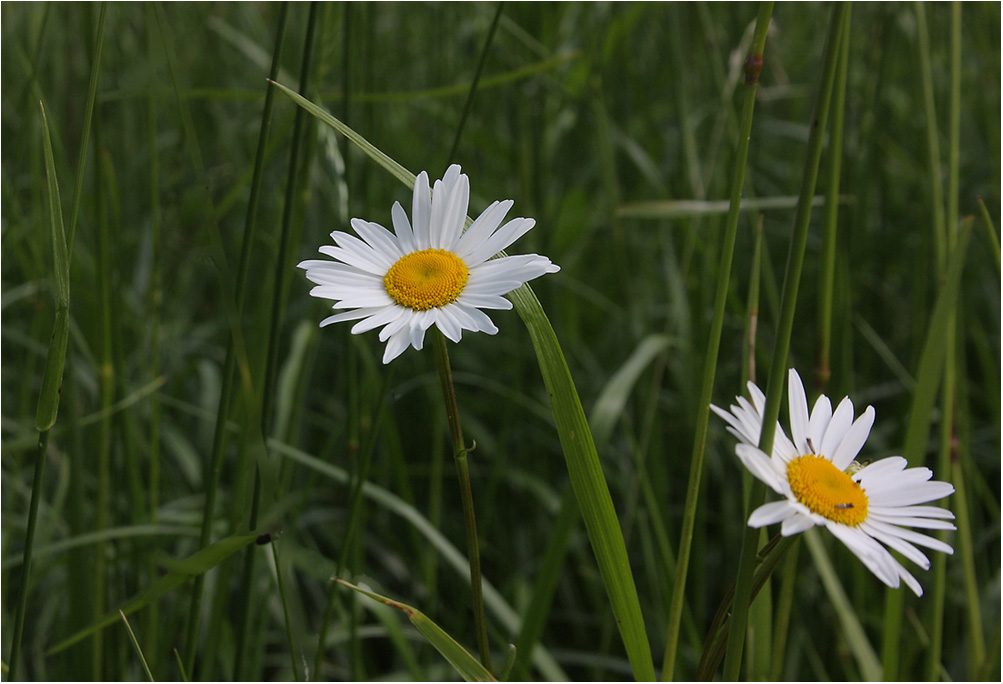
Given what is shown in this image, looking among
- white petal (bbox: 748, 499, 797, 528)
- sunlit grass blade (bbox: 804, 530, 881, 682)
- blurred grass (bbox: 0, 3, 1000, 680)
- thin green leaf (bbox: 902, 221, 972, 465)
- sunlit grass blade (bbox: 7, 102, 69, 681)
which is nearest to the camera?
white petal (bbox: 748, 499, 797, 528)

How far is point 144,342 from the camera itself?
3.57 feet

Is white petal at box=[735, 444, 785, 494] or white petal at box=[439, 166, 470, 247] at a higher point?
white petal at box=[439, 166, 470, 247]

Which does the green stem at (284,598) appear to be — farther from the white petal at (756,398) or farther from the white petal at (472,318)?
the white petal at (756,398)

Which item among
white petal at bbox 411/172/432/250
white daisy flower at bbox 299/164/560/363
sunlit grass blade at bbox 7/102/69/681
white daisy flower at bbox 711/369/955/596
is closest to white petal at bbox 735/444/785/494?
white daisy flower at bbox 711/369/955/596

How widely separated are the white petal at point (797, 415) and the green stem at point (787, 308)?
0.16 feet

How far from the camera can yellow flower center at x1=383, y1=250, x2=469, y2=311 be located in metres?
0.41

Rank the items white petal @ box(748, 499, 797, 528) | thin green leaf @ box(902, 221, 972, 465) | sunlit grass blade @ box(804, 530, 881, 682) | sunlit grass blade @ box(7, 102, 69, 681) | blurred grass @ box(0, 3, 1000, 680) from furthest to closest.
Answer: blurred grass @ box(0, 3, 1000, 680)
sunlit grass blade @ box(804, 530, 881, 682)
thin green leaf @ box(902, 221, 972, 465)
sunlit grass blade @ box(7, 102, 69, 681)
white petal @ box(748, 499, 797, 528)

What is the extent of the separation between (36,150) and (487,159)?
97 cm

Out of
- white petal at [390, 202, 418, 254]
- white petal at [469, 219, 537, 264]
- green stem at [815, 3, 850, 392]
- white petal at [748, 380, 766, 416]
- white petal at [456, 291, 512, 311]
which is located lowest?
white petal at [748, 380, 766, 416]

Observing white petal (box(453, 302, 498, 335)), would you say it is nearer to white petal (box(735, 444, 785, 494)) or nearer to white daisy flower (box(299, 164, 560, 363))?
white daisy flower (box(299, 164, 560, 363))

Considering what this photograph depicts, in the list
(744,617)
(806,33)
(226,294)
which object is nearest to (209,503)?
(226,294)

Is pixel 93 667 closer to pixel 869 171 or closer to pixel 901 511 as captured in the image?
pixel 901 511

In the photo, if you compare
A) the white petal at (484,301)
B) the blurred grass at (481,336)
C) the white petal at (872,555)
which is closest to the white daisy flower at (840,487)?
the white petal at (872,555)

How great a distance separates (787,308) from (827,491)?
3.8 inches
